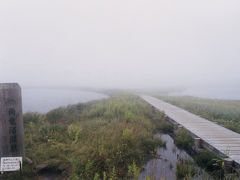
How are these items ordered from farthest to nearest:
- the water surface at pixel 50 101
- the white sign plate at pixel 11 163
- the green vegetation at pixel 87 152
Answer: the water surface at pixel 50 101 → the green vegetation at pixel 87 152 → the white sign plate at pixel 11 163

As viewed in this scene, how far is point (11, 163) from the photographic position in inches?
156

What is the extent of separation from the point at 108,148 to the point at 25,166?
248 cm

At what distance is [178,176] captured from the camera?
413 cm

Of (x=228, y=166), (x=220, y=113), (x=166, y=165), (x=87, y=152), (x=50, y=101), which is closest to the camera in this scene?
(x=228, y=166)

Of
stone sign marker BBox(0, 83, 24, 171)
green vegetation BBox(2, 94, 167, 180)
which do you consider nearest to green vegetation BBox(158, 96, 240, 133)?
green vegetation BBox(2, 94, 167, 180)

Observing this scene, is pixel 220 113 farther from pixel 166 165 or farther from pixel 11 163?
pixel 11 163

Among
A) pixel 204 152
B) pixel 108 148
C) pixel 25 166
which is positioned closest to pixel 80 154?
pixel 108 148

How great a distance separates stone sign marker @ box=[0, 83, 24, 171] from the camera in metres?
3.98

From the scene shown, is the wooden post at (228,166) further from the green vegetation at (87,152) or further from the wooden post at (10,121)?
Answer: the wooden post at (10,121)

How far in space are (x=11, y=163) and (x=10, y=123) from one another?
3.44ft

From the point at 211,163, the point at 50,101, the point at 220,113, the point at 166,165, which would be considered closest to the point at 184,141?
the point at 211,163

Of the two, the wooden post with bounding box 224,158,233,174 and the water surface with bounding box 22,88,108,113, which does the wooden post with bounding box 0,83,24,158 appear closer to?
the wooden post with bounding box 224,158,233,174

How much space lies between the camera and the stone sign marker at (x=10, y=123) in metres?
3.98

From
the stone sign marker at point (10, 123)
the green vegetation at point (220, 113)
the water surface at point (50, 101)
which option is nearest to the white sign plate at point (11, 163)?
the stone sign marker at point (10, 123)
